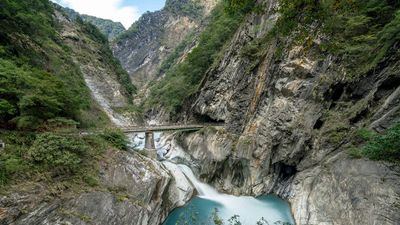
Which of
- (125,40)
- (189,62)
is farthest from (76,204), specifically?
(125,40)

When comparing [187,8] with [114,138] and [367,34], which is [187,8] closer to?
[367,34]

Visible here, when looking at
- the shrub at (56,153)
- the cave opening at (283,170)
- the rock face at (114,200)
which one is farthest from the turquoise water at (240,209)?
the shrub at (56,153)

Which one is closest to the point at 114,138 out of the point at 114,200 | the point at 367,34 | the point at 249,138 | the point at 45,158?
the point at 114,200

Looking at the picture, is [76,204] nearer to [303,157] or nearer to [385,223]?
[385,223]

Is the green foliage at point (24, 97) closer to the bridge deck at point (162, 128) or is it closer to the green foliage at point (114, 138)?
the green foliage at point (114, 138)

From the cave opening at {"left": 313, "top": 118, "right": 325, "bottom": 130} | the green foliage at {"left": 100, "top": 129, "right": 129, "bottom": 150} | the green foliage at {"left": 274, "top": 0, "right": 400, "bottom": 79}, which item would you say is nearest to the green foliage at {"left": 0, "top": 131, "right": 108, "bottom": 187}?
the green foliage at {"left": 100, "top": 129, "right": 129, "bottom": 150}
